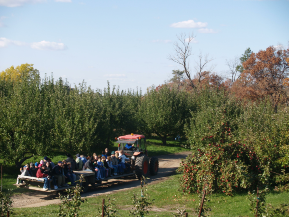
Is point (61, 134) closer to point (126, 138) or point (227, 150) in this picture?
point (126, 138)

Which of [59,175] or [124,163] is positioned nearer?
[59,175]

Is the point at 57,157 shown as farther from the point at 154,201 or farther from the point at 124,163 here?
the point at 154,201

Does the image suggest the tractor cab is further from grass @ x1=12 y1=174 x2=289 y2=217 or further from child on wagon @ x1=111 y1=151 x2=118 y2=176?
grass @ x1=12 y1=174 x2=289 y2=217

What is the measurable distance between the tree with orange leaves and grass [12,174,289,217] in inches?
1063

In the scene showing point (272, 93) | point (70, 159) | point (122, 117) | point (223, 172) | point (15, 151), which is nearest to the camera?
point (223, 172)

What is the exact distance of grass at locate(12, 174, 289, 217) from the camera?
9.39 m

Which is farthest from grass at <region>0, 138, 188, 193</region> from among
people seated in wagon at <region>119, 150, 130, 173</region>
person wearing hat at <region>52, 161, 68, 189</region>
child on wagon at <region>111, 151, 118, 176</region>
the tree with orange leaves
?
the tree with orange leaves

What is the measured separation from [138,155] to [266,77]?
27.2 m

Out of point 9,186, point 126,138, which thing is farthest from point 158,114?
point 9,186

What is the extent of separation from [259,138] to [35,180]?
1089 cm

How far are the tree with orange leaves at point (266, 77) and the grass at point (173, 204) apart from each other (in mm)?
26996

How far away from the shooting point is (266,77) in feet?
121

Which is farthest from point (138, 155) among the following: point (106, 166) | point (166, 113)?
point (166, 113)

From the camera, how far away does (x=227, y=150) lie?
12.3 m
